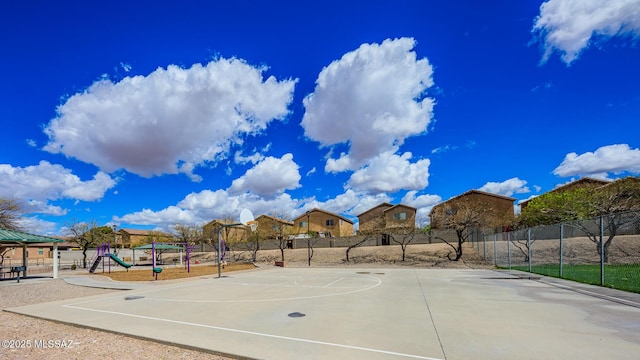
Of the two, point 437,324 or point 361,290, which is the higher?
point 437,324

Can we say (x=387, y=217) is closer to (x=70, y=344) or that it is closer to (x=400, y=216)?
(x=400, y=216)

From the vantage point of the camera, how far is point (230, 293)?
42.9 feet

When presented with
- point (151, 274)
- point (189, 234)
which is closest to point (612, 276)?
point (151, 274)

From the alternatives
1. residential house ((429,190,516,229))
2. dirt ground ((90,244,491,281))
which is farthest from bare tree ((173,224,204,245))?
residential house ((429,190,516,229))

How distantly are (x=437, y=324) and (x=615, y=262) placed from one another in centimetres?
1979

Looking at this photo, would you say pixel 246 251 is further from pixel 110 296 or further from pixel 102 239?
pixel 110 296

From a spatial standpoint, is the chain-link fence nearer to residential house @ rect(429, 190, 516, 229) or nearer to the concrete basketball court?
the concrete basketball court

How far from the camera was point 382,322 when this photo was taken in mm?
7555

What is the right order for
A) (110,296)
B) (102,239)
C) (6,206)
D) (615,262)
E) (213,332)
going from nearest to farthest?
1. (213,332)
2. (110,296)
3. (615,262)
4. (6,206)
5. (102,239)

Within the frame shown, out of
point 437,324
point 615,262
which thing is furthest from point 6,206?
point 615,262

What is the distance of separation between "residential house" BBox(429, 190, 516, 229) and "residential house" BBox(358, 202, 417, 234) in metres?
7.49

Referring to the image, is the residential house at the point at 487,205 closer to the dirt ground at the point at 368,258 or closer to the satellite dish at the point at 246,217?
the dirt ground at the point at 368,258

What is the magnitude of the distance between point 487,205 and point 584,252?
25.1 meters

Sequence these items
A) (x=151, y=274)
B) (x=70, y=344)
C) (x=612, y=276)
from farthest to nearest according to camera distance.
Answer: (x=151, y=274) < (x=612, y=276) < (x=70, y=344)
